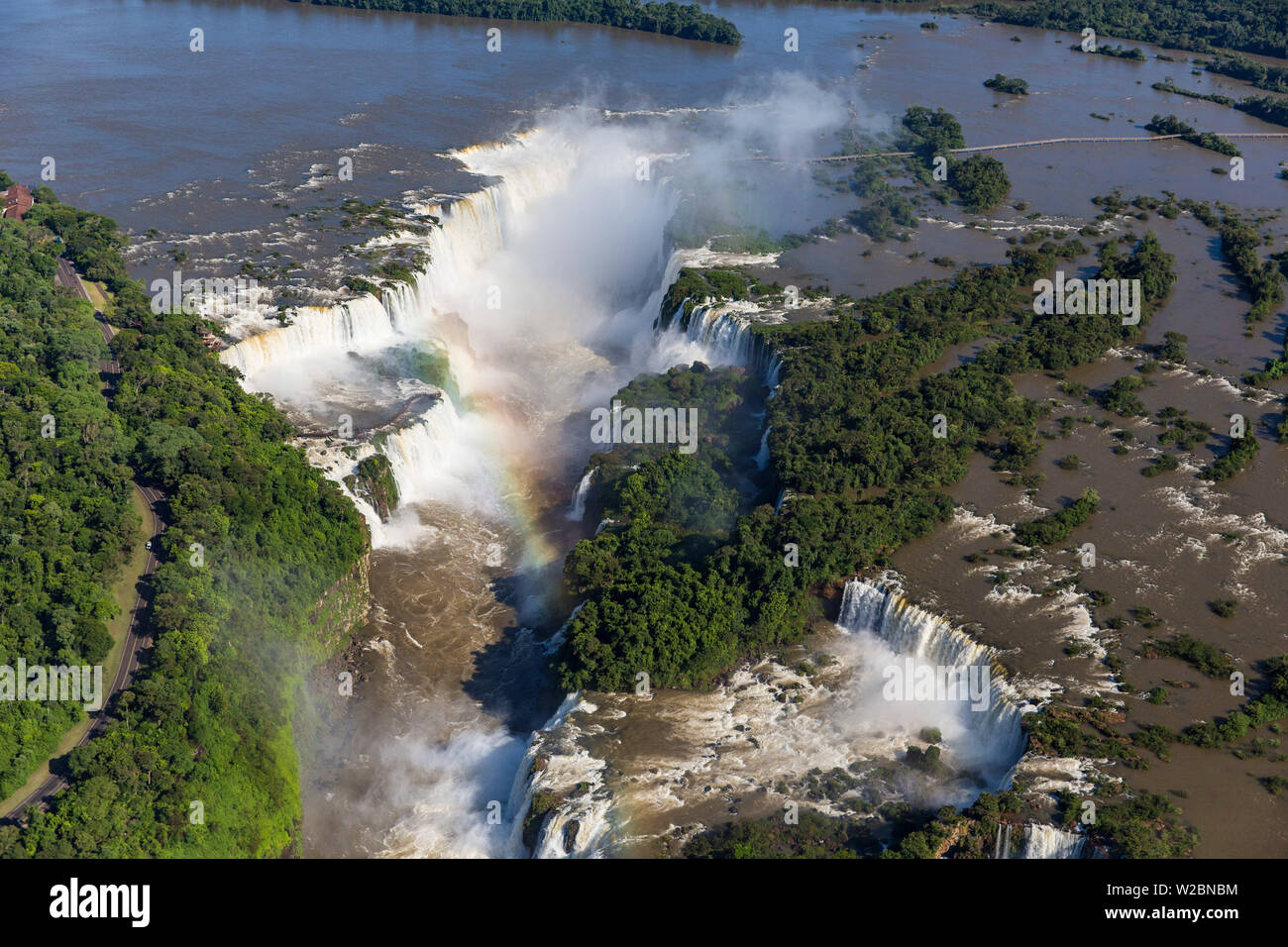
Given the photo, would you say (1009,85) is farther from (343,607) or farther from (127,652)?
(127,652)

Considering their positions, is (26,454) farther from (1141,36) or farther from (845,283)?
(1141,36)

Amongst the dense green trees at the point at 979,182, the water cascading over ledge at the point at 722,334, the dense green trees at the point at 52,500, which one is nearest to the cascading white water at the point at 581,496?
the water cascading over ledge at the point at 722,334

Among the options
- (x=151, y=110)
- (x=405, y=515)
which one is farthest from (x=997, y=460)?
(x=151, y=110)

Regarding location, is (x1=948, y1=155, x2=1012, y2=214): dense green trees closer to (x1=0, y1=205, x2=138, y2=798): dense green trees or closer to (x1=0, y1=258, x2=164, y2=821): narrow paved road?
(x1=0, y1=258, x2=164, y2=821): narrow paved road

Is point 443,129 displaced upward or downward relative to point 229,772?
upward
